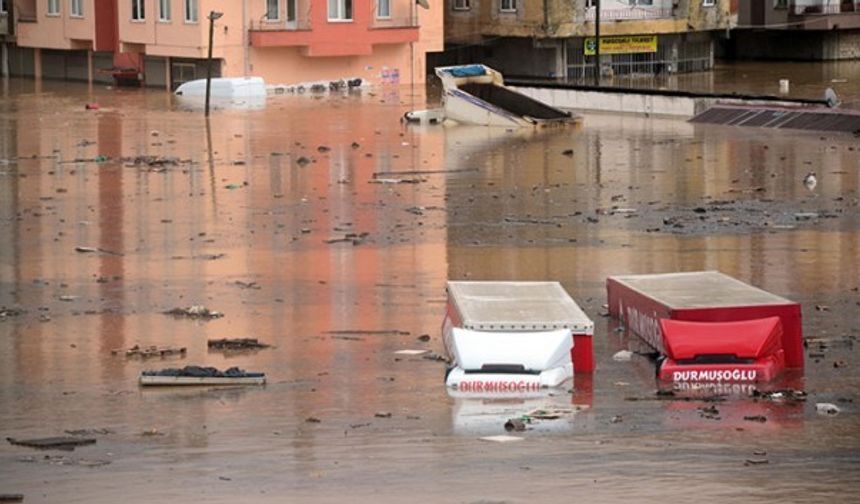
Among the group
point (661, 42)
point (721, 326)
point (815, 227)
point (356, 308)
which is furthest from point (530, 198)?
point (661, 42)

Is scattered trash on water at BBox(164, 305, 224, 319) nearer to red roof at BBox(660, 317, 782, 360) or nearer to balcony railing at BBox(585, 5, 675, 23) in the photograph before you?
red roof at BBox(660, 317, 782, 360)

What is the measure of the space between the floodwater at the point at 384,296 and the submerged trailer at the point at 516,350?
0.22 meters

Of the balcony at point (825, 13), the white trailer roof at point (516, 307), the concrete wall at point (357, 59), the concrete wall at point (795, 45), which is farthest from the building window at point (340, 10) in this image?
the white trailer roof at point (516, 307)

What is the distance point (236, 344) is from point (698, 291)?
12.8 ft

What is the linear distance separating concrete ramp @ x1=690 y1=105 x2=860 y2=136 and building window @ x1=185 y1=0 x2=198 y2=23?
691 inches

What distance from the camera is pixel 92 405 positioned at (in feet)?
47.9

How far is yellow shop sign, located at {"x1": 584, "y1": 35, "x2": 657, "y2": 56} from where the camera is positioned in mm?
59688

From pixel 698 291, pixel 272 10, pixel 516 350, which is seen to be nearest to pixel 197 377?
pixel 516 350

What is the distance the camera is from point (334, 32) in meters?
54.9

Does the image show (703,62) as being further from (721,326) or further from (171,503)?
(171,503)

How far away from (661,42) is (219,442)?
49589 mm

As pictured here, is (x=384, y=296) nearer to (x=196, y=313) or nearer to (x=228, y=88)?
(x=196, y=313)

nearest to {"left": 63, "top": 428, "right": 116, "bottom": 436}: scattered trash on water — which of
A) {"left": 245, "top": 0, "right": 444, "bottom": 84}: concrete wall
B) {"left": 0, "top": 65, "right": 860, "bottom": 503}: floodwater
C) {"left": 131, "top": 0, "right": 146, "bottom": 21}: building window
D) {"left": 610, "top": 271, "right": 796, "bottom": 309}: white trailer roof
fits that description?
{"left": 0, "top": 65, "right": 860, "bottom": 503}: floodwater

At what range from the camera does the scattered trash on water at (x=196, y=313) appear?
18.1 metres
